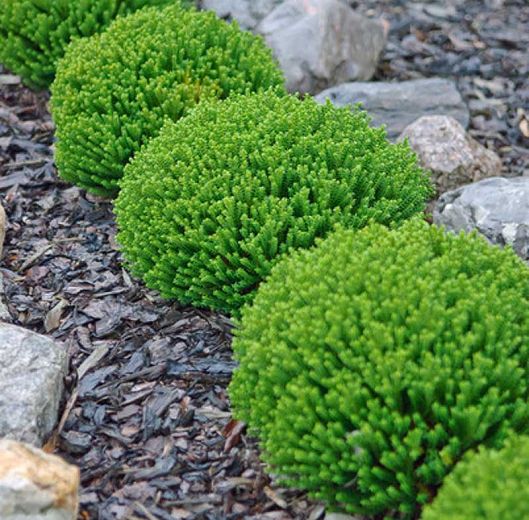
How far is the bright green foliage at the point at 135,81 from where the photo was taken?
548cm

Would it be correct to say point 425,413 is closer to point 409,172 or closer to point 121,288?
point 409,172

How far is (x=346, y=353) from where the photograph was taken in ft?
11.3

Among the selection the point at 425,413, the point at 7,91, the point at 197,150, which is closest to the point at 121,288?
the point at 197,150

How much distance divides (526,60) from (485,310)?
5.18 m

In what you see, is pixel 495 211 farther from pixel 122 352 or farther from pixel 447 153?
pixel 122 352

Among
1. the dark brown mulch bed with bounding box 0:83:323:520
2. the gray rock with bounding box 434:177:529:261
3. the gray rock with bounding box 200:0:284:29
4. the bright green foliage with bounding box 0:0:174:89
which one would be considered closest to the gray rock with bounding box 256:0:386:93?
the gray rock with bounding box 200:0:284:29

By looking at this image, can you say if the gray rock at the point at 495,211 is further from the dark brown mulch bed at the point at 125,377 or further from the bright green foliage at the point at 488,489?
the bright green foliage at the point at 488,489

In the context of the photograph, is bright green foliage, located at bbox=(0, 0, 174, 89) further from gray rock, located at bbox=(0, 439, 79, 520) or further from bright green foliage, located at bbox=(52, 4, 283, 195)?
gray rock, located at bbox=(0, 439, 79, 520)

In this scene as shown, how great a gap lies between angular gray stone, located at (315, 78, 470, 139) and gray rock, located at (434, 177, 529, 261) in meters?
1.58

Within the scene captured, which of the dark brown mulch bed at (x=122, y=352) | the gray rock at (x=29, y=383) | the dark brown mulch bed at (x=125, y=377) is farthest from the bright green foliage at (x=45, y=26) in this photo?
the gray rock at (x=29, y=383)

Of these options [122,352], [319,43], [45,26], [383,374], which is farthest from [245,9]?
[383,374]

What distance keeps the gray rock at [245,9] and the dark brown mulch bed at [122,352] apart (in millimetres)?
1810

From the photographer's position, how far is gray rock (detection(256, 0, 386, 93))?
7309 mm

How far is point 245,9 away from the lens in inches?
317
